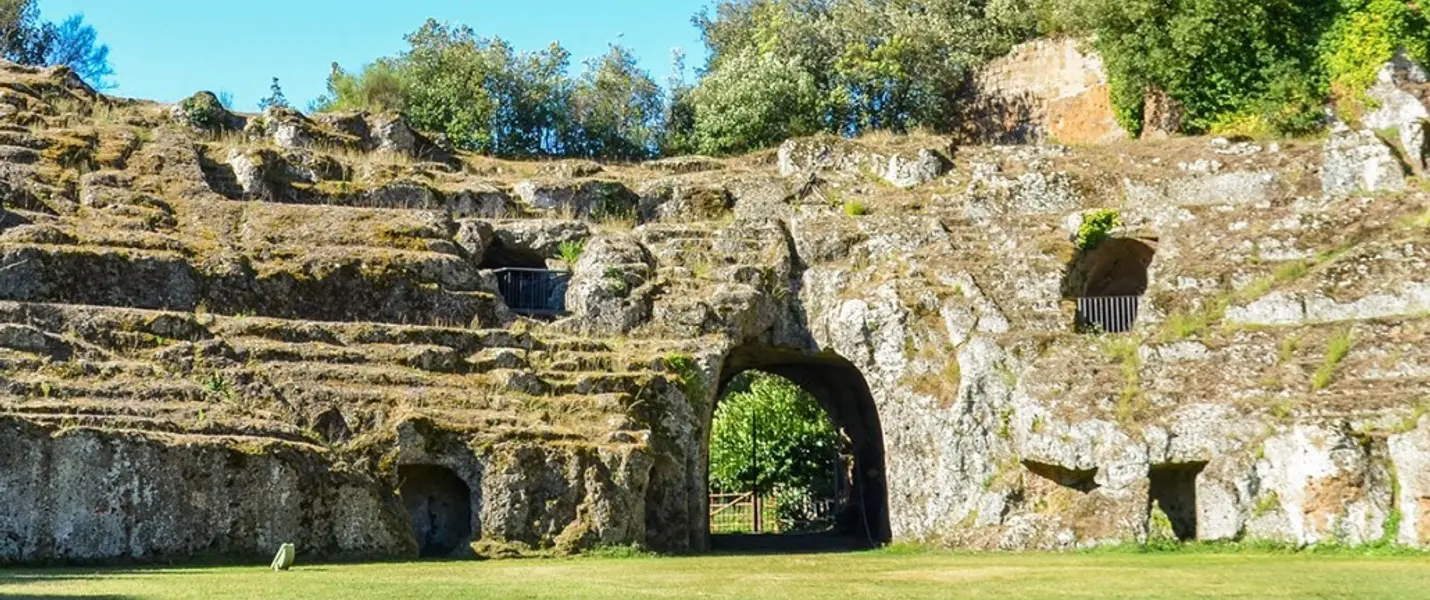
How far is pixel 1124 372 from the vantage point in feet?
97.7

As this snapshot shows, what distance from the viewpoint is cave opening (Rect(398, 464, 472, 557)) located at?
91.2 ft

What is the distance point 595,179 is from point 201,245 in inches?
464

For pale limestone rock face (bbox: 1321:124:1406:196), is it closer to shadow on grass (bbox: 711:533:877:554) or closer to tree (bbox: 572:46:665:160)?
shadow on grass (bbox: 711:533:877:554)

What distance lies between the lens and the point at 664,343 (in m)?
32.6

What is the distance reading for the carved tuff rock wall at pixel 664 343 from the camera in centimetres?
2548

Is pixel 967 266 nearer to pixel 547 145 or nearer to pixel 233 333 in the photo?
pixel 233 333

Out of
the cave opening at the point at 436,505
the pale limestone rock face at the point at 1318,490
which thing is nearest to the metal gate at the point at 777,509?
the cave opening at the point at 436,505

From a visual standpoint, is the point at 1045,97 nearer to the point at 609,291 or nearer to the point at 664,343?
the point at 609,291

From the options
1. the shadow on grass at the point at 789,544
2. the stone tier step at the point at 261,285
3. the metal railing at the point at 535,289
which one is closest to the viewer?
the stone tier step at the point at 261,285

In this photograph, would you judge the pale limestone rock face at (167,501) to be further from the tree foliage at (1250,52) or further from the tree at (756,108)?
the tree foliage at (1250,52)

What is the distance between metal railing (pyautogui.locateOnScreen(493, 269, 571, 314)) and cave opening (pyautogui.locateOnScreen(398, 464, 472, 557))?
7.95 meters

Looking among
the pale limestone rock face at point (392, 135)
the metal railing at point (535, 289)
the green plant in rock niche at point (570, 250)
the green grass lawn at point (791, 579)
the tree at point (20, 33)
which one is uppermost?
the tree at point (20, 33)

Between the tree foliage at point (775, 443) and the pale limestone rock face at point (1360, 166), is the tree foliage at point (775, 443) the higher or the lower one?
the lower one

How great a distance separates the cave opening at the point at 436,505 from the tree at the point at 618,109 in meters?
23.7
